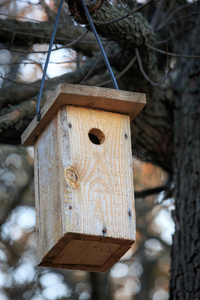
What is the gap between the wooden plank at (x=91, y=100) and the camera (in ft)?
8.73

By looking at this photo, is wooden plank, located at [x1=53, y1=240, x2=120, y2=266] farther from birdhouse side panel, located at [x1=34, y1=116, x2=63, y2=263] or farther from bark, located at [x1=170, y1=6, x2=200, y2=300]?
bark, located at [x1=170, y1=6, x2=200, y2=300]

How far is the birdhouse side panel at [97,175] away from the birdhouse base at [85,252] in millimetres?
40

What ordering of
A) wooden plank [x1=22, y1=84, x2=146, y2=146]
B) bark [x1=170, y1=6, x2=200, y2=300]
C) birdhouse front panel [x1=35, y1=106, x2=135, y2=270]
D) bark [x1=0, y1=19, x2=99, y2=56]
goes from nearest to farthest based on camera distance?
birdhouse front panel [x1=35, y1=106, x2=135, y2=270] → wooden plank [x1=22, y1=84, x2=146, y2=146] → bark [x1=170, y1=6, x2=200, y2=300] → bark [x1=0, y1=19, x2=99, y2=56]

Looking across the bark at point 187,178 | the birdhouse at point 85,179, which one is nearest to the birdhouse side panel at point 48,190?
the birdhouse at point 85,179

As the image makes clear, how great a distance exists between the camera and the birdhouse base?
253cm

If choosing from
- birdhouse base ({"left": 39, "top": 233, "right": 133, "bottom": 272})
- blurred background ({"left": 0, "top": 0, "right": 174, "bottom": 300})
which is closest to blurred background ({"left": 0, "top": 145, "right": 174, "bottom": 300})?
blurred background ({"left": 0, "top": 0, "right": 174, "bottom": 300})

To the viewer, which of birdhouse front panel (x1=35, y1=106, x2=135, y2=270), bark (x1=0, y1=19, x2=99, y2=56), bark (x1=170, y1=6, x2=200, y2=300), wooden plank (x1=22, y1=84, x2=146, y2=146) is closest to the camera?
birdhouse front panel (x1=35, y1=106, x2=135, y2=270)

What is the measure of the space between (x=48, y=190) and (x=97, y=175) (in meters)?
0.26

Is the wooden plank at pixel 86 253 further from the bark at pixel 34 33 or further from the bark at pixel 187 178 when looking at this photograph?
the bark at pixel 34 33

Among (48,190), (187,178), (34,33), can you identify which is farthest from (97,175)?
(34,33)

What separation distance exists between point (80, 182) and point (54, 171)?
0.54 feet

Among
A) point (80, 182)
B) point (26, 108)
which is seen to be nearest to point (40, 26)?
point (26, 108)

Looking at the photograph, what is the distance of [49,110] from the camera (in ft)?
9.04

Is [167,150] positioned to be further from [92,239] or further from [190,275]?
[92,239]
